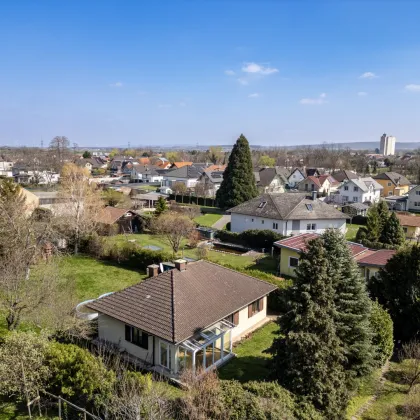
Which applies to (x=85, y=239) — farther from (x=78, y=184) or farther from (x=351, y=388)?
(x=351, y=388)

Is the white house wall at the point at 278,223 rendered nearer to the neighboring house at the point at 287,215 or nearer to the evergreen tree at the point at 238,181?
the neighboring house at the point at 287,215

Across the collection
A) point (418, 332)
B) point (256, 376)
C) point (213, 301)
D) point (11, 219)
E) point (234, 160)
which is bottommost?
point (256, 376)

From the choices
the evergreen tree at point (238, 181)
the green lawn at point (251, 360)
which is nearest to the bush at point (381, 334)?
the green lawn at point (251, 360)

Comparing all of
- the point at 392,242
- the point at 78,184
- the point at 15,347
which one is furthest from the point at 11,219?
the point at 392,242

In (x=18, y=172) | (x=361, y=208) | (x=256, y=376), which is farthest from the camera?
(x=18, y=172)

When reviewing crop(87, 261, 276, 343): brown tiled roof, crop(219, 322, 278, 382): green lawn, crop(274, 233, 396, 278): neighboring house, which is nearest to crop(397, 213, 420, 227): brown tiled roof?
crop(274, 233, 396, 278): neighboring house

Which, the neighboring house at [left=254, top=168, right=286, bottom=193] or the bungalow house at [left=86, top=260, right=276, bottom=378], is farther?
the neighboring house at [left=254, top=168, right=286, bottom=193]

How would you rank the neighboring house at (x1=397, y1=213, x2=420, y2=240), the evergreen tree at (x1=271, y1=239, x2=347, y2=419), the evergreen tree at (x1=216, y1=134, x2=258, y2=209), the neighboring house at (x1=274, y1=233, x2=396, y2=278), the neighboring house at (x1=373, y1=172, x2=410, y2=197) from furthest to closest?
the neighboring house at (x1=373, y1=172, x2=410, y2=197)
the evergreen tree at (x1=216, y1=134, x2=258, y2=209)
the neighboring house at (x1=397, y1=213, x2=420, y2=240)
the neighboring house at (x1=274, y1=233, x2=396, y2=278)
the evergreen tree at (x1=271, y1=239, x2=347, y2=419)

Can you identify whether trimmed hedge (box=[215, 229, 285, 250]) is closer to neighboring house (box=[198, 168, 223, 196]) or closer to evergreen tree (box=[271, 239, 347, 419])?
evergreen tree (box=[271, 239, 347, 419])
